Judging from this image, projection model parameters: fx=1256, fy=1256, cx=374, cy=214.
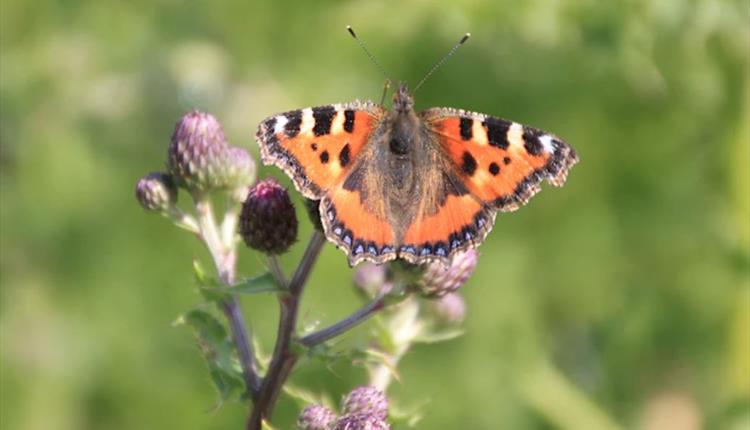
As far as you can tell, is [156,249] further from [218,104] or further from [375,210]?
[375,210]

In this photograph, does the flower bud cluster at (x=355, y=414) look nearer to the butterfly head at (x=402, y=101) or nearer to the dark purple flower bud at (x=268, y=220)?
the dark purple flower bud at (x=268, y=220)

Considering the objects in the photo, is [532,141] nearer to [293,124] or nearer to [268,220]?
[293,124]

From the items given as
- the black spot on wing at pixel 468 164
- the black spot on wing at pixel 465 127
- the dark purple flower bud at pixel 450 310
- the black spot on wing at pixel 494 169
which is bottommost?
the dark purple flower bud at pixel 450 310

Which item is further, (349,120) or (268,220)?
(349,120)

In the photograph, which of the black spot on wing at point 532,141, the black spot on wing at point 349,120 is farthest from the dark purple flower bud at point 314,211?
the black spot on wing at point 532,141

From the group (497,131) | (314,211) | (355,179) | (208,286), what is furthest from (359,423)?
(497,131)

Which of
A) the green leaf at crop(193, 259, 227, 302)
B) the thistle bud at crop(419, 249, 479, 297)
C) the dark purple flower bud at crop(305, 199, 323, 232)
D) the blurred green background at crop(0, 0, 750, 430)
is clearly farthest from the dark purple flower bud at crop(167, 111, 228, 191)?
the blurred green background at crop(0, 0, 750, 430)

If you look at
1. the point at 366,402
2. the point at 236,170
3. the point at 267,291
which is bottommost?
the point at 366,402

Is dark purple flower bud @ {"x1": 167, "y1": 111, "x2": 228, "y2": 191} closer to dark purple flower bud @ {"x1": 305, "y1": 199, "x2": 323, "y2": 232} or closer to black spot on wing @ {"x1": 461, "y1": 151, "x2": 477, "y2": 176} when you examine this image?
dark purple flower bud @ {"x1": 305, "y1": 199, "x2": 323, "y2": 232}
